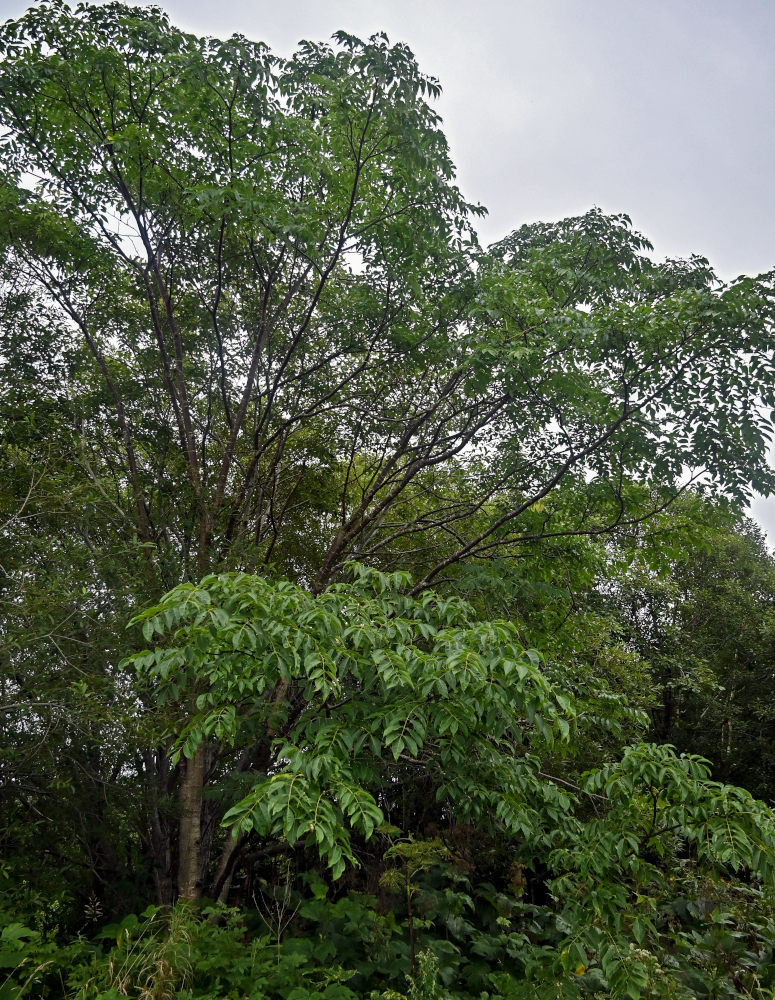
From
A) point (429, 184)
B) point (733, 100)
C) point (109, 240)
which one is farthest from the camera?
point (733, 100)

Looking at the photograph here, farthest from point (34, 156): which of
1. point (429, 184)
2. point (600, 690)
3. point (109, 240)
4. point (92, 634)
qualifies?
point (600, 690)

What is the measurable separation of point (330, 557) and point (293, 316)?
265 centimetres

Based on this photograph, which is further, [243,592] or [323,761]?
[243,592]

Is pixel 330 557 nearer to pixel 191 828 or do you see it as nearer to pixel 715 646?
pixel 191 828

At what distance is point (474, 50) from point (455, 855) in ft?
25.2

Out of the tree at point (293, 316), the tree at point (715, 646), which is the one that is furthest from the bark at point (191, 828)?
the tree at point (715, 646)

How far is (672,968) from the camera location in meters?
3.44

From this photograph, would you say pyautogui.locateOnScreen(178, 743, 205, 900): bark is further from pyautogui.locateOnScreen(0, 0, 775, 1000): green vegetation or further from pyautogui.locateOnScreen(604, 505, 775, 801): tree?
pyautogui.locateOnScreen(604, 505, 775, 801): tree

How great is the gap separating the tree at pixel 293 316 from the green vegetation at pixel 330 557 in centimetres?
4

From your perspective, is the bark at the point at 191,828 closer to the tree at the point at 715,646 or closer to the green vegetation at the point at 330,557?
the green vegetation at the point at 330,557

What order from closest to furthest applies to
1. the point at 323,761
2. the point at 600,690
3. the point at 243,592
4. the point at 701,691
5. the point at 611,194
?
the point at 323,761
the point at 243,592
the point at 600,690
the point at 611,194
the point at 701,691

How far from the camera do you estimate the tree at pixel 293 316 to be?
4.32 m

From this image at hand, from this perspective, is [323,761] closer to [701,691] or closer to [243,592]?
[243,592]

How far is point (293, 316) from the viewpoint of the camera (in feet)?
21.7
